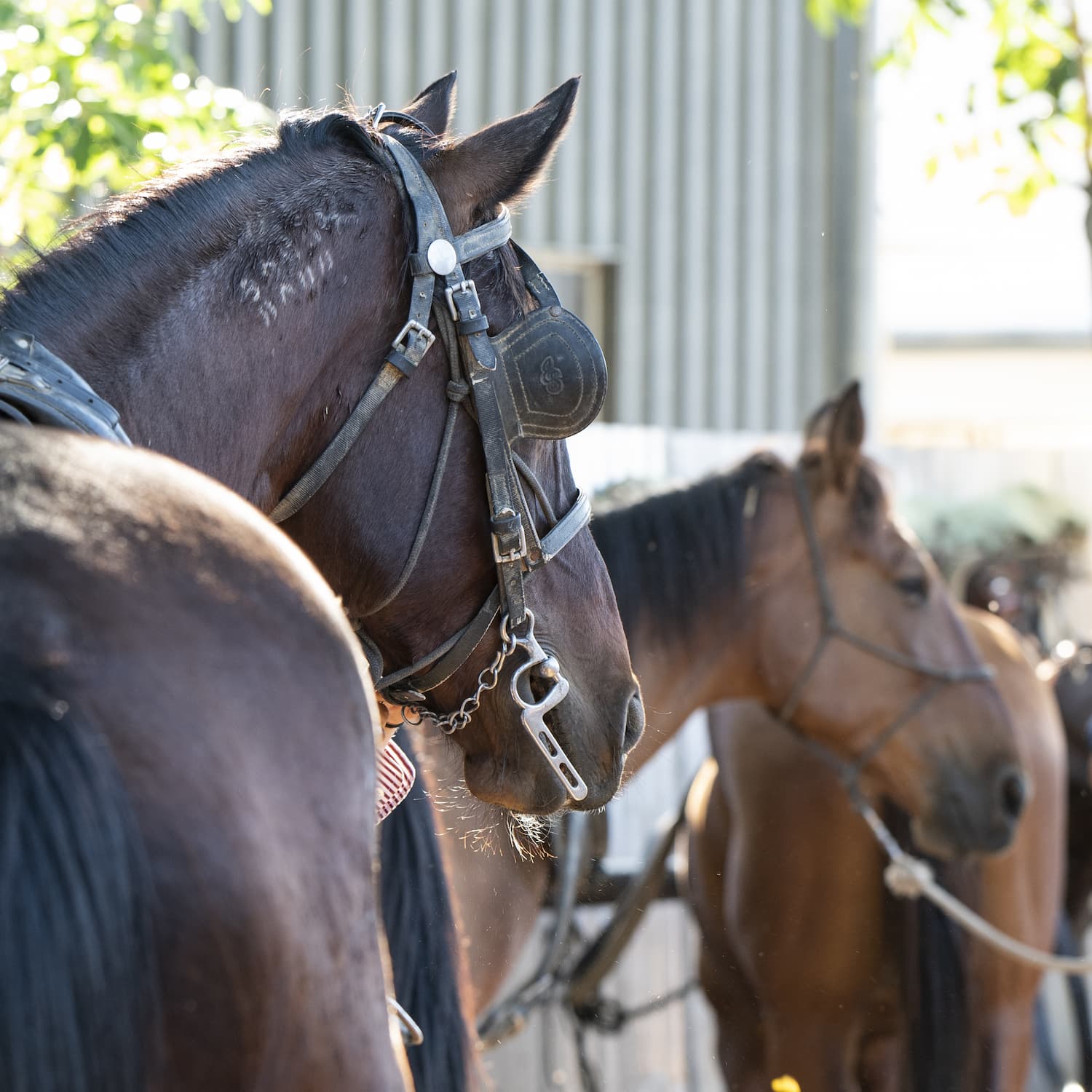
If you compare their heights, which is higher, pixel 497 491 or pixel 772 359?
pixel 497 491

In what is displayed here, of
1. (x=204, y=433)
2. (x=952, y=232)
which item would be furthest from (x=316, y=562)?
(x=952, y=232)

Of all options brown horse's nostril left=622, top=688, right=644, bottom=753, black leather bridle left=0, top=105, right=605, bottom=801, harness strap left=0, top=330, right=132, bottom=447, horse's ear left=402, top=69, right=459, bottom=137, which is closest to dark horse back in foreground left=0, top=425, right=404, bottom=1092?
harness strap left=0, top=330, right=132, bottom=447

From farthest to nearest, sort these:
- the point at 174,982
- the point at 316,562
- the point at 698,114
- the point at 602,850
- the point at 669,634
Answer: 1. the point at 698,114
2. the point at 602,850
3. the point at 669,634
4. the point at 316,562
5. the point at 174,982

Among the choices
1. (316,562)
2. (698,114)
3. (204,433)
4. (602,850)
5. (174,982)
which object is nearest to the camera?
(174,982)

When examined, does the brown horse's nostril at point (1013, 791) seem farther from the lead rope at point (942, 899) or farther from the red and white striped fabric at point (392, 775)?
the red and white striped fabric at point (392, 775)

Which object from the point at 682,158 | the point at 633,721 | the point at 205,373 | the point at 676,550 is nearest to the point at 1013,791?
the point at 676,550

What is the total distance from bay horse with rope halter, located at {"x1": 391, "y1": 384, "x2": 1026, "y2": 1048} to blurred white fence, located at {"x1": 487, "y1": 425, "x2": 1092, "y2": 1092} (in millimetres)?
776

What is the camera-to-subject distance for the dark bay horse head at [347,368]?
3.84 feet

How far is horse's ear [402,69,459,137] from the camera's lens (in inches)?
59.6

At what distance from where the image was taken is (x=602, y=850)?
3.20 meters

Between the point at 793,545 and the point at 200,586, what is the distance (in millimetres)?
2394

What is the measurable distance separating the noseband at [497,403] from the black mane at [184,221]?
0.07 m

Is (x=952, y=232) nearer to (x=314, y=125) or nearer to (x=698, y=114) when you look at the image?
(x=698, y=114)

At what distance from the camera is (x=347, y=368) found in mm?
1245
